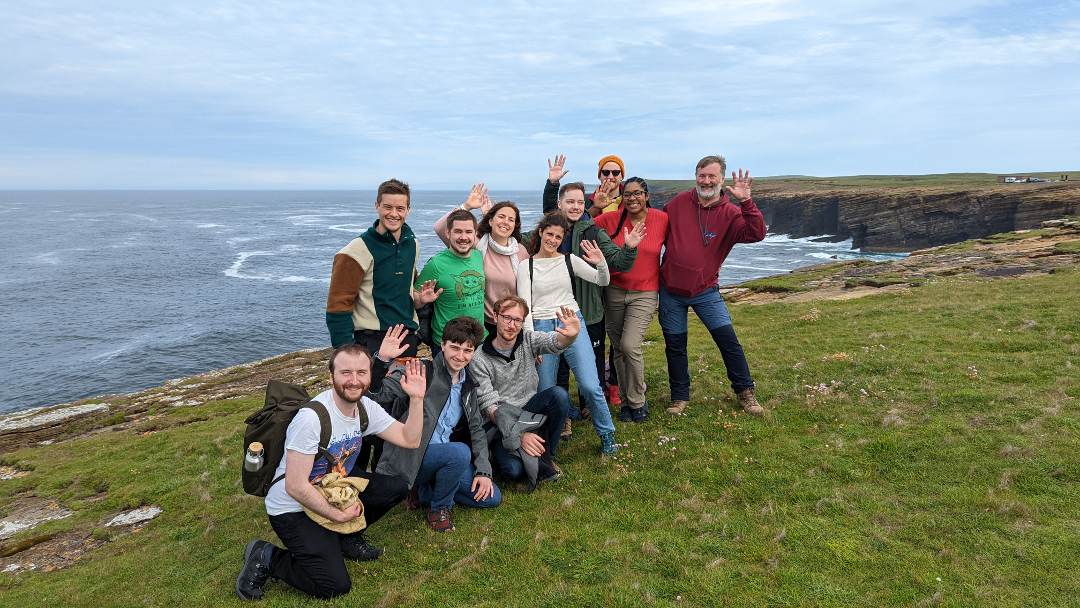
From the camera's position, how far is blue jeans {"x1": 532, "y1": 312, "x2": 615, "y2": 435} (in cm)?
930

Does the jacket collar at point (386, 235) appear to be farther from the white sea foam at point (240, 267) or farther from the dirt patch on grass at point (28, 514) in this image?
the white sea foam at point (240, 267)

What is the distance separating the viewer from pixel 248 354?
4538 centimetres

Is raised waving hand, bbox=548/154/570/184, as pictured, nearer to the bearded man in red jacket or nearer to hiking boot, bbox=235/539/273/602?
the bearded man in red jacket

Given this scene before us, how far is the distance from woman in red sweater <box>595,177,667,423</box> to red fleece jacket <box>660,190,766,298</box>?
0.97 ft

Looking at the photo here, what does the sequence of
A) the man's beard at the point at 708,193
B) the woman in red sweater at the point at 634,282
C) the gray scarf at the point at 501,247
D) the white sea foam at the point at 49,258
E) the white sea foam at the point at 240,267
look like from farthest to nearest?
the white sea foam at the point at 49,258, the white sea foam at the point at 240,267, the woman in red sweater at the point at 634,282, the man's beard at the point at 708,193, the gray scarf at the point at 501,247

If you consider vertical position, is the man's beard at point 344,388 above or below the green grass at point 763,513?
above

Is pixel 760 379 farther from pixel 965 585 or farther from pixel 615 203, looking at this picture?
pixel 965 585

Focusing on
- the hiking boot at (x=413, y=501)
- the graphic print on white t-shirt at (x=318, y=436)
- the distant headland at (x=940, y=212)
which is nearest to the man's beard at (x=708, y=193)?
the graphic print on white t-shirt at (x=318, y=436)

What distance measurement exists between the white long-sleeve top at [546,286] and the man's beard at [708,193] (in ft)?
7.16

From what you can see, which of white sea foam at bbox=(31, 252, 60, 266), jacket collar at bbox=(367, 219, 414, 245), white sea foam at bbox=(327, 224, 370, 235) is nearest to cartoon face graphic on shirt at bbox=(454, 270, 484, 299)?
jacket collar at bbox=(367, 219, 414, 245)

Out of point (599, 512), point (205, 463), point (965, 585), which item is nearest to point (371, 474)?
point (599, 512)

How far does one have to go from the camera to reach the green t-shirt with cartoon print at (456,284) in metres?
8.93

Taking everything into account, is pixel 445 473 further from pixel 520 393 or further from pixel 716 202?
pixel 716 202

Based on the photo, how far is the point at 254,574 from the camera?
6.93 m
